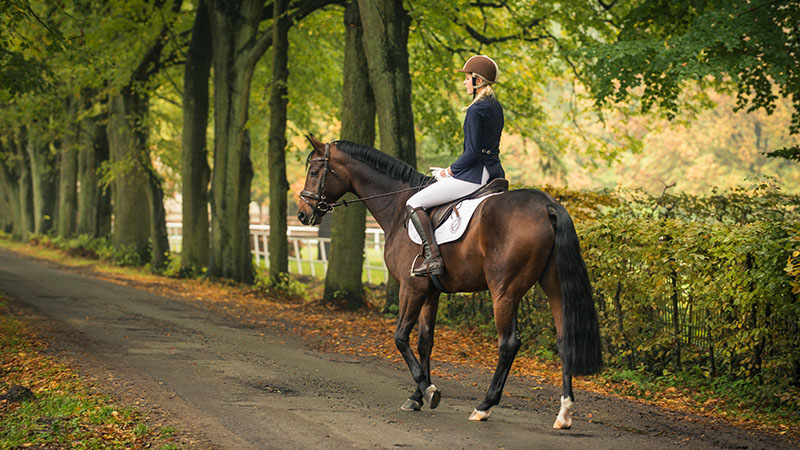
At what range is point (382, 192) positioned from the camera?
320 inches

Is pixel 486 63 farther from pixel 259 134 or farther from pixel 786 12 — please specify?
pixel 259 134

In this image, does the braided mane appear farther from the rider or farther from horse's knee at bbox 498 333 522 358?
horse's knee at bbox 498 333 522 358

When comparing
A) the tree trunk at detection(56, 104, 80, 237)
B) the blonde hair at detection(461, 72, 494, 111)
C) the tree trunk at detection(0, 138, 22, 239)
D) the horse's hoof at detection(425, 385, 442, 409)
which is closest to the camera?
the horse's hoof at detection(425, 385, 442, 409)

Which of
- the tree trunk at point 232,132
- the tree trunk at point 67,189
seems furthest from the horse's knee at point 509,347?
the tree trunk at point 67,189

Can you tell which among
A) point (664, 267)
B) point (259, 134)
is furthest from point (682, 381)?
point (259, 134)

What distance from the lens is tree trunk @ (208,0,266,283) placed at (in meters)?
21.0

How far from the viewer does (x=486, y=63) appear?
7.40 meters

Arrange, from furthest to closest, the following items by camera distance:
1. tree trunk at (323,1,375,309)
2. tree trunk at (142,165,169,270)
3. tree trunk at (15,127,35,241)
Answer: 1. tree trunk at (15,127,35,241)
2. tree trunk at (142,165,169,270)
3. tree trunk at (323,1,375,309)

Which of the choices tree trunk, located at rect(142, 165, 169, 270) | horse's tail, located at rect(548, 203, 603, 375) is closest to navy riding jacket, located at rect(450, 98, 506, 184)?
horse's tail, located at rect(548, 203, 603, 375)

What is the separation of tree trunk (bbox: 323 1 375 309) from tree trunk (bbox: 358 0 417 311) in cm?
114

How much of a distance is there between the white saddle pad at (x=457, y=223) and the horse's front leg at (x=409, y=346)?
58cm

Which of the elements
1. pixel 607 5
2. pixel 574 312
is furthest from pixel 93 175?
pixel 574 312

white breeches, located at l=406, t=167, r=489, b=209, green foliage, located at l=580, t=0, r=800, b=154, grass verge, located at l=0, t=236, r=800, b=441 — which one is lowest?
grass verge, located at l=0, t=236, r=800, b=441

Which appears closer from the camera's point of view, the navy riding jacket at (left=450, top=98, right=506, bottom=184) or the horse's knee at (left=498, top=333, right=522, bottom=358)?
the horse's knee at (left=498, top=333, right=522, bottom=358)
